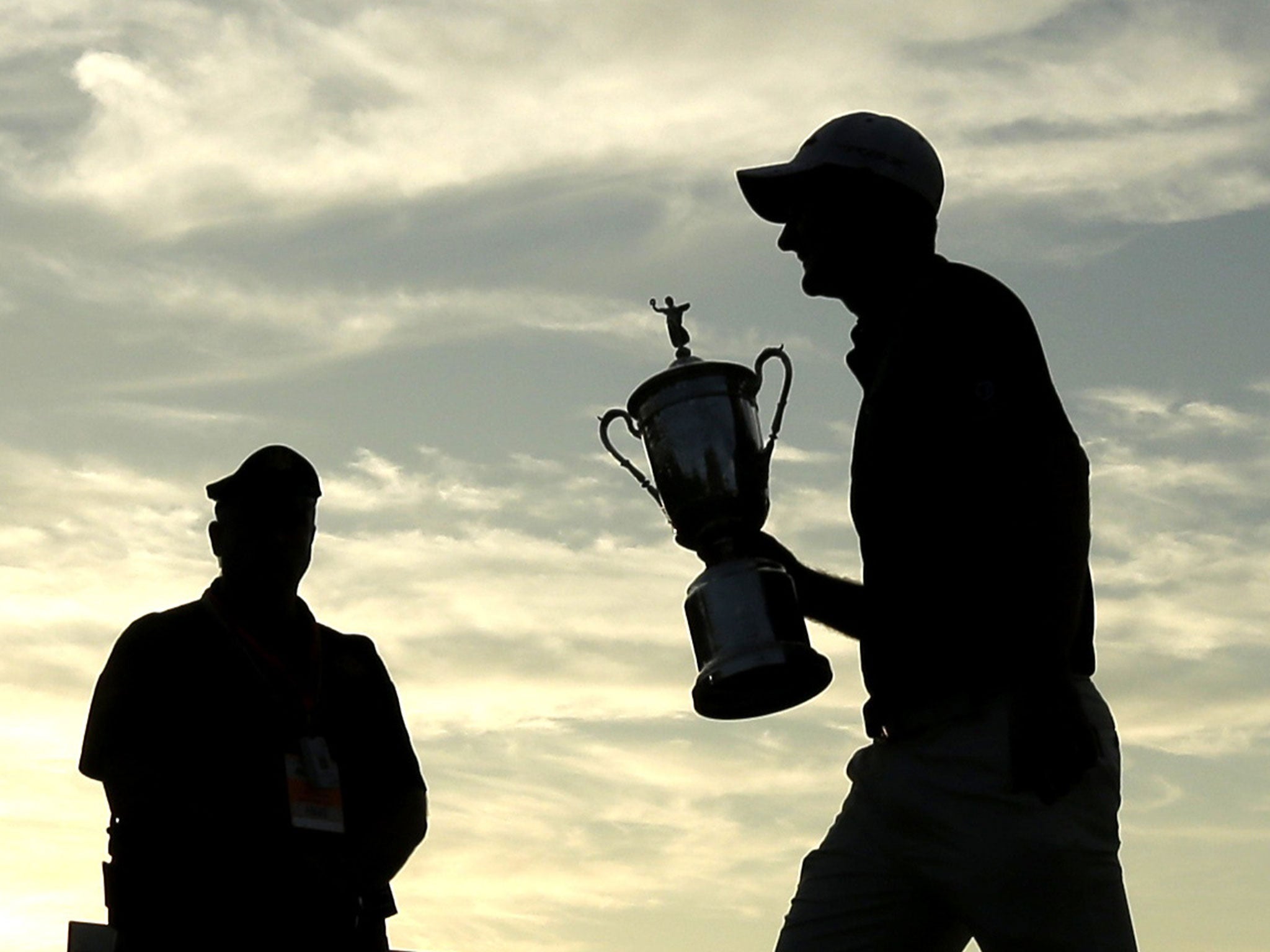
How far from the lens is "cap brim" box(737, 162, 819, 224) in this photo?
4297mm

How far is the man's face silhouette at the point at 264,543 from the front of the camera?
5.80 m

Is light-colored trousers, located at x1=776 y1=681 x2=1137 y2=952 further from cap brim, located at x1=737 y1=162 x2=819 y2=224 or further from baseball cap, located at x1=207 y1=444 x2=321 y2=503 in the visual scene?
baseball cap, located at x1=207 y1=444 x2=321 y2=503

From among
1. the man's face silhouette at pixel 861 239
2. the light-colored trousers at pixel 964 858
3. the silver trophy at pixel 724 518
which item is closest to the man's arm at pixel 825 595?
the silver trophy at pixel 724 518

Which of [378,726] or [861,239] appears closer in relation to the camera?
[861,239]

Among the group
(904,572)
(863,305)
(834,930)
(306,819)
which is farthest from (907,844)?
(306,819)

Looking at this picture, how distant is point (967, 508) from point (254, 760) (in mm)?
2498

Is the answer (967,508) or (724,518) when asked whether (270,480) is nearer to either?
(724,518)

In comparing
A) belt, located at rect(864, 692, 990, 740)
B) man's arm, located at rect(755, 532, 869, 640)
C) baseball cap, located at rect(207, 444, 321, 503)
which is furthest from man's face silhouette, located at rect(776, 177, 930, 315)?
baseball cap, located at rect(207, 444, 321, 503)

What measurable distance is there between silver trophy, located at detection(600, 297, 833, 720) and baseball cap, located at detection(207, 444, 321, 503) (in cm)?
130

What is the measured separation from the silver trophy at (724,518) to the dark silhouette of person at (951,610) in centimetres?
33

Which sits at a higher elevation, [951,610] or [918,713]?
[951,610]

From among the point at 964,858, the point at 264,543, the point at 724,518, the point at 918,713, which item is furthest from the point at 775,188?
the point at 264,543

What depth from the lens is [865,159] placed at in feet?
13.9

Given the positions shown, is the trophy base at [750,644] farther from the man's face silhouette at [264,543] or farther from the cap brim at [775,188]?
the man's face silhouette at [264,543]
